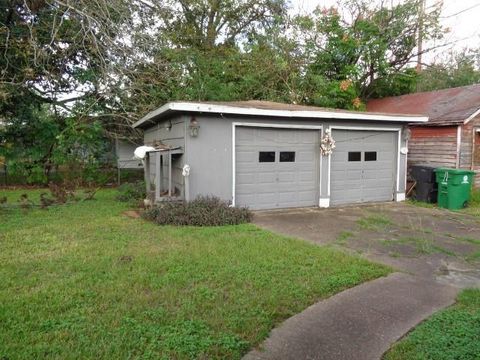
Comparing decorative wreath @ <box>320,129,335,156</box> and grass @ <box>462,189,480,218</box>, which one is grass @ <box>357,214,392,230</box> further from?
grass @ <box>462,189,480,218</box>

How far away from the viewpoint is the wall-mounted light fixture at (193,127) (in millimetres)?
8008

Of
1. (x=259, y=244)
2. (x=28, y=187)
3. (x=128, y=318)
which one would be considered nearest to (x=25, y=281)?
(x=128, y=318)

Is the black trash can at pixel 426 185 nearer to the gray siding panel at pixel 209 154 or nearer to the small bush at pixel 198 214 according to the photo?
the gray siding panel at pixel 209 154

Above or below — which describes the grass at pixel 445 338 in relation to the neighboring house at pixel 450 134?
below

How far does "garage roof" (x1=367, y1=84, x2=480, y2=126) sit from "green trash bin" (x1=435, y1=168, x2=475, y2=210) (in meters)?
2.20

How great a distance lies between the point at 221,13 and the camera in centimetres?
2017

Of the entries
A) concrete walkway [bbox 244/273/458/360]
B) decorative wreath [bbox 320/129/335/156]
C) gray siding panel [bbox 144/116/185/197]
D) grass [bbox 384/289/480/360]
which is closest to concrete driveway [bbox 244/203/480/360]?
concrete walkway [bbox 244/273/458/360]

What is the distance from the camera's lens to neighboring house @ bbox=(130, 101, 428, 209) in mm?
A: 8258

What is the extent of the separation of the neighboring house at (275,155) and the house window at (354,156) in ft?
0.09

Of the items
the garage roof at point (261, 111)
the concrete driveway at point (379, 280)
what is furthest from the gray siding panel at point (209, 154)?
the concrete driveway at point (379, 280)

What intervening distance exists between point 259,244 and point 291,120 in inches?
175

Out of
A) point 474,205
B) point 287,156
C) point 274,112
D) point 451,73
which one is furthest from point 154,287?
point 451,73

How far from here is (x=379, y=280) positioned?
4363 millimetres

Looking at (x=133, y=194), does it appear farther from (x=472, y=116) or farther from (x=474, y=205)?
(x=472, y=116)
